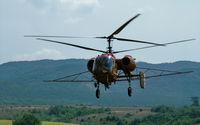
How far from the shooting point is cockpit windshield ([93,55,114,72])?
43.5 metres

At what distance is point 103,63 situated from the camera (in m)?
43.8

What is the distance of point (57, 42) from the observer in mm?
42188

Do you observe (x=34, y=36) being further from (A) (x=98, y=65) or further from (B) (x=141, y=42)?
(B) (x=141, y=42)

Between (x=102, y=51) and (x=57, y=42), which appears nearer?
(x=57, y=42)

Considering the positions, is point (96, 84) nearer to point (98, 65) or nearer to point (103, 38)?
point (98, 65)

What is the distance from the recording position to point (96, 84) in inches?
1738

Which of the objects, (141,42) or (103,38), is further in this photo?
(103,38)

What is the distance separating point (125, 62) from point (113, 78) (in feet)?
11.6

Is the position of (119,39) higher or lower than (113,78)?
higher

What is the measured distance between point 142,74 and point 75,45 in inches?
303

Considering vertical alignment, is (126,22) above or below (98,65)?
above

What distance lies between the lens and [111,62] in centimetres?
4462

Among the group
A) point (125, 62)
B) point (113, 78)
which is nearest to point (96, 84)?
point (113, 78)

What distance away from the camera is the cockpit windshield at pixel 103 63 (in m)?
43.5
